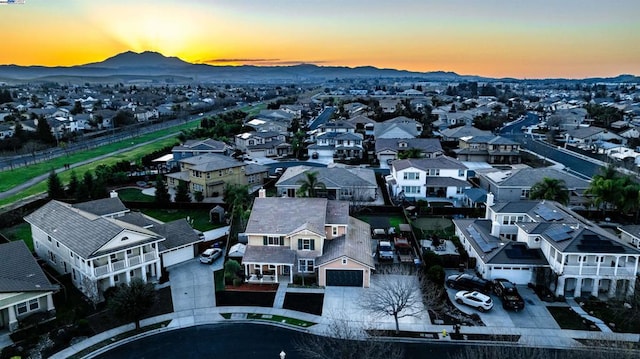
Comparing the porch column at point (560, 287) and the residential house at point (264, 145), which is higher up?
the residential house at point (264, 145)

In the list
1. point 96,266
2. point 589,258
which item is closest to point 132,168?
point 96,266

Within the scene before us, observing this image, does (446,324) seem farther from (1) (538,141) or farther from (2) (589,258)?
(1) (538,141)

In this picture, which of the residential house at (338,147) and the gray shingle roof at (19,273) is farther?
the residential house at (338,147)

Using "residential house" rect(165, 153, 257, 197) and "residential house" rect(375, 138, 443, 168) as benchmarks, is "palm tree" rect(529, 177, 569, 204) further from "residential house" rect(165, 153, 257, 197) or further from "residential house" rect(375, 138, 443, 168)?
"residential house" rect(165, 153, 257, 197)

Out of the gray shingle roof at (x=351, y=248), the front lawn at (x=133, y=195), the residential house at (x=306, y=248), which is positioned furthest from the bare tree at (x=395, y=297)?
the front lawn at (x=133, y=195)

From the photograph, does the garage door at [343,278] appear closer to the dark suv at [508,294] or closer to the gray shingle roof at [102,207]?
the dark suv at [508,294]

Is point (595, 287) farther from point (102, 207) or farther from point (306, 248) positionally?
point (102, 207)

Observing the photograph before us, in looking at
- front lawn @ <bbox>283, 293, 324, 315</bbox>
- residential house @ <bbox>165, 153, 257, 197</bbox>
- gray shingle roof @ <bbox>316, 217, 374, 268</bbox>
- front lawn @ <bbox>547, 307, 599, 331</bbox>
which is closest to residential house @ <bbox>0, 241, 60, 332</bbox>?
front lawn @ <bbox>283, 293, 324, 315</bbox>
